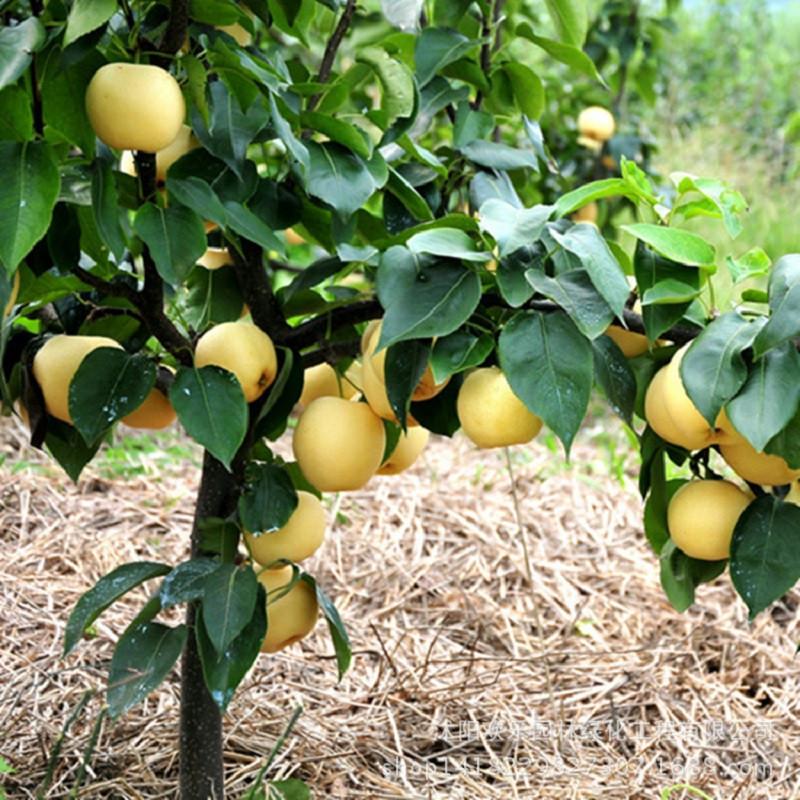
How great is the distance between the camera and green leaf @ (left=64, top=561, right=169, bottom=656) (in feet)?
3.37

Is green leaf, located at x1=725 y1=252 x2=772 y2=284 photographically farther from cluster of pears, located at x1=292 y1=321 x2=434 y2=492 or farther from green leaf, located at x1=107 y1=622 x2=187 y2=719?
green leaf, located at x1=107 y1=622 x2=187 y2=719

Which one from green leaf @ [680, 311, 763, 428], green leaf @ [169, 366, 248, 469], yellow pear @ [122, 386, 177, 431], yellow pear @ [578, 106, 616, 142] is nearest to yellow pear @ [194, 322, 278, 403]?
green leaf @ [169, 366, 248, 469]

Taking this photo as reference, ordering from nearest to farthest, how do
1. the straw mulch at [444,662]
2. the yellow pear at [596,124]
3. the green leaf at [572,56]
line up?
the green leaf at [572,56] → the straw mulch at [444,662] → the yellow pear at [596,124]

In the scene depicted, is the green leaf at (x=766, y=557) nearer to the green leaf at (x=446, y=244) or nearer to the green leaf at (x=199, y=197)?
the green leaf at (x=446, y=244)

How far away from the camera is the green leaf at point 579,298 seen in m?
0.83

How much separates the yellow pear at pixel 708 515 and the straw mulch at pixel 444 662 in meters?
0.40

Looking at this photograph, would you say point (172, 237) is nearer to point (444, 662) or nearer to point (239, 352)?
point (239, 352)

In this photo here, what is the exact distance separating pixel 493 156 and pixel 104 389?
0.43 metres

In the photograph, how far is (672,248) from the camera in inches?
34.4

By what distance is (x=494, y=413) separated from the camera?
0.91 meters

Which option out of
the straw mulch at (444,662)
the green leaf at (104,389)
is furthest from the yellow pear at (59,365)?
the straw mulch at (444,662)

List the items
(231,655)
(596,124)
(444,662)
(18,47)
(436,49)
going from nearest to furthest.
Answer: (18,47)
(231,655)
(436,49)
(444,662)
(596,124)

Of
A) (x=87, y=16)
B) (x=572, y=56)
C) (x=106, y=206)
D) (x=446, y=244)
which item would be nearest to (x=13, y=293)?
(x=106, y=206)

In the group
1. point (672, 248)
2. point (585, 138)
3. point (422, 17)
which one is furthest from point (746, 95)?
point (672, 248)
